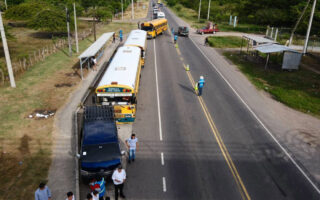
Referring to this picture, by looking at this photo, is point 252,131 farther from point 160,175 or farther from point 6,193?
point 6,193

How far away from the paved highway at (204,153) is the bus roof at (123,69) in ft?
9.47

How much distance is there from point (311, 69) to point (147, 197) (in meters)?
30.5

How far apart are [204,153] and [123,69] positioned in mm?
8931

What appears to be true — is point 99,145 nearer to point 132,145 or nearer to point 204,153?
point 132,145

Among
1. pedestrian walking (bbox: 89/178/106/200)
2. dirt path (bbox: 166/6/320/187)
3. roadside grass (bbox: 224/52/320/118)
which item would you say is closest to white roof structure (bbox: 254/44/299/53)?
roadside grass (bbox: 224/52/320/118)

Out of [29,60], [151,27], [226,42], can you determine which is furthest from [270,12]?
[29,60]

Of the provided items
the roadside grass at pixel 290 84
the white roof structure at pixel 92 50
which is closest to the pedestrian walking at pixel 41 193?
the white roof structure at pixel 92 50

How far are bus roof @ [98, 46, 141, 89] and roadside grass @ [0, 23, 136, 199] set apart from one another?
4.93 meters

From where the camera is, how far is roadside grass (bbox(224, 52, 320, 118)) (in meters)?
22.1

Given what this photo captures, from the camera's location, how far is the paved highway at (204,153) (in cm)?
1196

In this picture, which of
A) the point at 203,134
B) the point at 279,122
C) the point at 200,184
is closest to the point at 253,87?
the point at 279,122

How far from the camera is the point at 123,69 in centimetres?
A: 1944

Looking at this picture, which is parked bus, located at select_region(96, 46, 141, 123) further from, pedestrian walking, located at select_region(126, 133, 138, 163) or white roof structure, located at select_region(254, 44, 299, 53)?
white roof structure, located at select_region(254, 44, 299, 53)

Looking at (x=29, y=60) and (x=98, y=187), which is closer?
(x=98, y=187)
